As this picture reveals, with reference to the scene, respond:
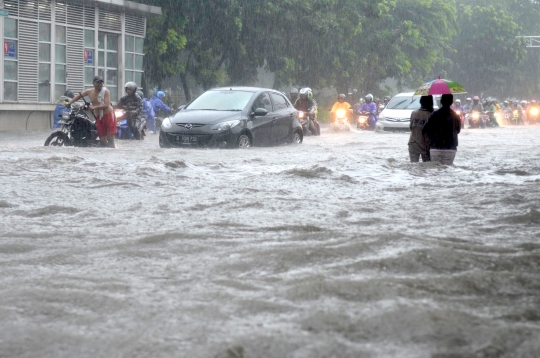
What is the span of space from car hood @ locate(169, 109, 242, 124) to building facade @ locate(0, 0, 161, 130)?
7550 mm

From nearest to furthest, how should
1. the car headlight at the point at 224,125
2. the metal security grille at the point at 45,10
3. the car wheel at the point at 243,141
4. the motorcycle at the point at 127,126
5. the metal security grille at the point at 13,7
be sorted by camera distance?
1. the car headlight at the point at 224,125
2. the car wheel at the point at 243,141
3. the motorcycle at the point at 127,126
4. the metal security grille at the point at 13,7
5. the metal security grille at the point at 45,10

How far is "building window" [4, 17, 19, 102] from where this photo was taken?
23.1 m

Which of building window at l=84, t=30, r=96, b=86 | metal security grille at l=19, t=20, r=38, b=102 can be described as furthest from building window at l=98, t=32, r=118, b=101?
metal security grille at l=19, t=20, r=38, b=102

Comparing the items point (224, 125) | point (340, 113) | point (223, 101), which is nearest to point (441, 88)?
point (224, 125)

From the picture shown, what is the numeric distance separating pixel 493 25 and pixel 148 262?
6135cm

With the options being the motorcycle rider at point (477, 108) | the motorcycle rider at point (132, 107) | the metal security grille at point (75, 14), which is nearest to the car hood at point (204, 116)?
the motorcycle rider at point (132, 107)

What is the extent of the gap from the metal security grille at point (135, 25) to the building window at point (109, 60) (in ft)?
1.95

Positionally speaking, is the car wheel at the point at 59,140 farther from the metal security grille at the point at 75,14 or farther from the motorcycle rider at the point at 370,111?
the motorcycle rider at the point at 370,111

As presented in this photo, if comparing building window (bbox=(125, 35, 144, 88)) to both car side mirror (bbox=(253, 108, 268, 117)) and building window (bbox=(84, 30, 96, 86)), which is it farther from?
car side mirror (bbox=(253, 108, 268, 117))

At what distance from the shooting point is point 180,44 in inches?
1175

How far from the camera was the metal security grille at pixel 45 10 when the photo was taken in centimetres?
2423

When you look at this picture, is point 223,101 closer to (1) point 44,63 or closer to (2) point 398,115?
(1) point 44,63

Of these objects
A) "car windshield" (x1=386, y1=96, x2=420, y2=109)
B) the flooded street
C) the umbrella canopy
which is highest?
the umbrella canopy

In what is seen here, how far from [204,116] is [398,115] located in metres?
12.2
